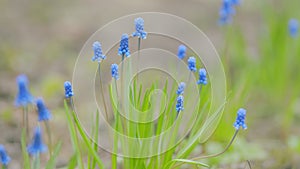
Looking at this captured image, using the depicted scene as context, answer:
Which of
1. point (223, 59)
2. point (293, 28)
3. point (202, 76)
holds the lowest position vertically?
point (202, 76)

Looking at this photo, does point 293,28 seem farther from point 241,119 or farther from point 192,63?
point 241,119

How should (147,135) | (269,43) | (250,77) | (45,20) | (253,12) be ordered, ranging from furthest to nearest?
(253,12), (45,20), (269,43), (250,77), (147,135)

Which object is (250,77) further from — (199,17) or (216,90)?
(199,17)

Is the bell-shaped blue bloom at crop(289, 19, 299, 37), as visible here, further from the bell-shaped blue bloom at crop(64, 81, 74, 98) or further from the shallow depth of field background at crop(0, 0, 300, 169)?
the bell-shaped blue bloom at crop(64, 81, 74, 98)

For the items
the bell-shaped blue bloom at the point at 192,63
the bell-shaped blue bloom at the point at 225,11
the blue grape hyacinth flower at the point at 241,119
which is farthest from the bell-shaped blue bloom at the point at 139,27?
the bell-shaped blue bloom at the point at 225,11

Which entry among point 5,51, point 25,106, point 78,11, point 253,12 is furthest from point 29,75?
point 253,12

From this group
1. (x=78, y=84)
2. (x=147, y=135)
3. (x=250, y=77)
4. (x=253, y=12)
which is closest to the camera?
(x=147, y=135)

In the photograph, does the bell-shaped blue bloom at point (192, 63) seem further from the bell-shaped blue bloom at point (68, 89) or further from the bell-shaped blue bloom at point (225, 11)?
the bell-shaped blue bloom at point (225, 11)

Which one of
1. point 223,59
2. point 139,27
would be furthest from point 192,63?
point 223,59
